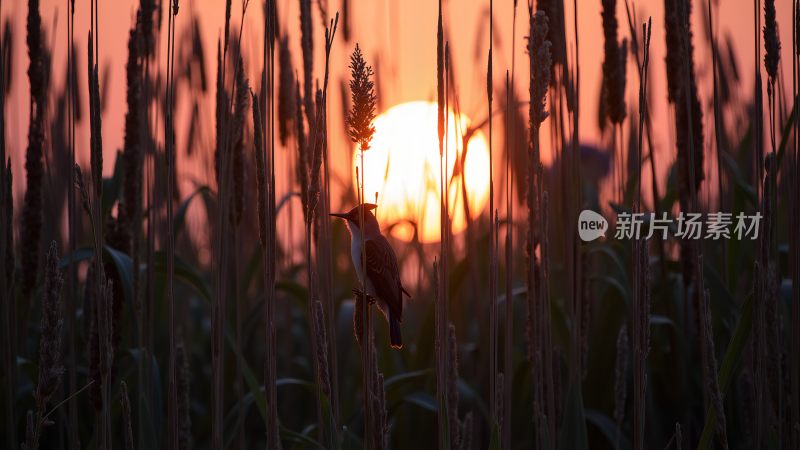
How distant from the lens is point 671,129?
225 cm

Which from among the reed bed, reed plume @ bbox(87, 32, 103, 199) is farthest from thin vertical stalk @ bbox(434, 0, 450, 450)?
reed plume @ bbox(87, 32, 103, 199)

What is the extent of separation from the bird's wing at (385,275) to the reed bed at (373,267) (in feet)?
0.39

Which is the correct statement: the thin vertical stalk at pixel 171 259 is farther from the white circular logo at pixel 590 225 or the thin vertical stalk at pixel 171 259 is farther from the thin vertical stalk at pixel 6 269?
the white circular logo at pixel 590 225

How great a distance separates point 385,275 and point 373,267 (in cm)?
3

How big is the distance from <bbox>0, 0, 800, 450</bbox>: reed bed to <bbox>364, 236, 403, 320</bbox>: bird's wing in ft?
0.39

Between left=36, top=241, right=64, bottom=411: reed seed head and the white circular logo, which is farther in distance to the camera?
the white circular logo

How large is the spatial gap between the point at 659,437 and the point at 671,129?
2.76 ft

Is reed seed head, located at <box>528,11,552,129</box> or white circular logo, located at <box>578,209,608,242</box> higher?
reed seed head, located at <box>528,11,552,129</box>

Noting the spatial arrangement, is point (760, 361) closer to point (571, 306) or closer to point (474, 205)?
point (571, 306)

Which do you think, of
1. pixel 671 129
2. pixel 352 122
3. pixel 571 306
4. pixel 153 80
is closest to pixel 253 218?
pixel 153 80

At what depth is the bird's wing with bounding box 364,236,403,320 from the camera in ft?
5.44

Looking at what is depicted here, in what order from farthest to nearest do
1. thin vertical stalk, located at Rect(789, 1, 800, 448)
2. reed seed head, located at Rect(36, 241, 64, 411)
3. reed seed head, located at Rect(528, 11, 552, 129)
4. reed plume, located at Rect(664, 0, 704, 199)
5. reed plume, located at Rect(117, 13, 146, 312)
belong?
reed plume, located at Rect(664, 0, 704, 199) < reed plume, located at Rect(117, 13, 146, 312) < thin vertical stalk, located at Rect(789, 1, 800, 448) < reed seed head, located at Rect(528, 11, 552, 129) < reed seed head, located at Rect(36, 241, 64, 411)

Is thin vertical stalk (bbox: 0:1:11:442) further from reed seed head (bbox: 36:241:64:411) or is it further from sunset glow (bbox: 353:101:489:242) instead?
sunset glow (bbox: 353:101:489:242)

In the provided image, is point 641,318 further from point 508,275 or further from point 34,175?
point 34,175
